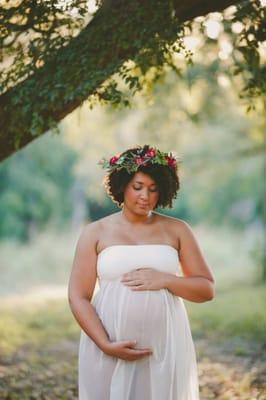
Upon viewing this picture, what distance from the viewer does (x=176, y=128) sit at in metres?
16.2

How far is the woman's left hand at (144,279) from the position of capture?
160 inches

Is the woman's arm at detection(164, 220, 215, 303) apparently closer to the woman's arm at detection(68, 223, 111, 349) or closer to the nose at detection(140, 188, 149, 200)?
the nose at detection(140, 188, 149, 200)

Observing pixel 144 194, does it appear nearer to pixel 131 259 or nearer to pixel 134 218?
pixel 134 218

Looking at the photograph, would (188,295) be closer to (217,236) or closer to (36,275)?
(36,275)

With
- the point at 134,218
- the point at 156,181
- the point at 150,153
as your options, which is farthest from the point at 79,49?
the point at 134,218

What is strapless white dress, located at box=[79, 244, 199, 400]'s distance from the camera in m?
4.09

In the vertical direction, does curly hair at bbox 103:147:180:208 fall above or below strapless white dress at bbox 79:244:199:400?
above

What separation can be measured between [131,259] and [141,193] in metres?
0.42

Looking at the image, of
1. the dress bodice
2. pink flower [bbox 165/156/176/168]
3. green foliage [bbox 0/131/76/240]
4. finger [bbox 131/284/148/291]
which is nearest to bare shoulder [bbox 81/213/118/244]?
the dress bodice

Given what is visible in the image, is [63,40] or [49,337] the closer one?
[63,40]

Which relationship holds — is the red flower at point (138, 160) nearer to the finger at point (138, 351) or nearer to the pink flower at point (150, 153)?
the pink flower at point (150, 153)

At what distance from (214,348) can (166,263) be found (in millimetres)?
5504

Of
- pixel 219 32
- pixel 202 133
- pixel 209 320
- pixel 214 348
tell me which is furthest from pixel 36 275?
pixel 219 32

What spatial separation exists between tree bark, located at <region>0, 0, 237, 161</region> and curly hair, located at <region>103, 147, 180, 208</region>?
1.06m
